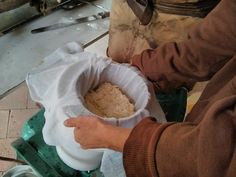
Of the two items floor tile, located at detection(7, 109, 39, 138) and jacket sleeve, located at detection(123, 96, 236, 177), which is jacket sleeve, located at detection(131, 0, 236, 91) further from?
floor tile, located at detection(7, 109, 39, 138)

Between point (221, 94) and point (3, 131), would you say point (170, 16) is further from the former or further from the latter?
point (3, 131)

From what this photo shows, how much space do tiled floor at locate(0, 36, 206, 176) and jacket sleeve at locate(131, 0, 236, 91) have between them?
50 cm

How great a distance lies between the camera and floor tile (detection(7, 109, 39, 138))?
135cm

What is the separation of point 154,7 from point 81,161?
526 mm

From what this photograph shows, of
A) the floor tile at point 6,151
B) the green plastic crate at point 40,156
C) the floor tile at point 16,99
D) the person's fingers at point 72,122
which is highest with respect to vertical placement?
the person's fingers at point 72,122

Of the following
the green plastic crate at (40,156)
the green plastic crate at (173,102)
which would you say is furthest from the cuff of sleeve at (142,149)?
the green plastic crate at (173,102)

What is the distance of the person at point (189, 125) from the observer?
0.43 meters

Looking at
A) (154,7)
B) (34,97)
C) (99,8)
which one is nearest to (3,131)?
(34,97)

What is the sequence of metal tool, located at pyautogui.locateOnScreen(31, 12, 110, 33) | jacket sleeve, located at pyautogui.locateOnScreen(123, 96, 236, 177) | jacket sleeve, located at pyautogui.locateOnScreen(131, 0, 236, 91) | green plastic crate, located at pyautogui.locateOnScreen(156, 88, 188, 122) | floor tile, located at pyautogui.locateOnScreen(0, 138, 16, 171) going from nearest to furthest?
jacket sleeve, located at pyautogui.locateOnScreen(123, 96, 236, 177) → jacket sleeve, located at pyautogui.locateOnScreen(131, 0, 236, 91) → green plastic crate, located at pyautogui.locateOnScreen(156, 88, 188, 122) → floor tile, located at pyautogui.locateOnScreen(0, 138, 16, 171) → metal tool, located at pyautogui.locateOnScreen(31, 12, 110, 33)

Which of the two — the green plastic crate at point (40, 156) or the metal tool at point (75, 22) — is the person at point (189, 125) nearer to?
the green plastic crate at point (40, 156)

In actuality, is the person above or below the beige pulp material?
above

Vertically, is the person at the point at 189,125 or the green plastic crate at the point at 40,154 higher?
the person at the point at 189,125

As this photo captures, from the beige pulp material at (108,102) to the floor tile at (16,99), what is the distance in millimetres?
763

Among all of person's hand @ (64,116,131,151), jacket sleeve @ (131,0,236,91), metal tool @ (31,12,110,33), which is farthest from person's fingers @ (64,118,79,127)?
metal tool @ (31,12,110,33)
